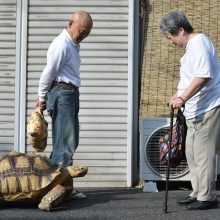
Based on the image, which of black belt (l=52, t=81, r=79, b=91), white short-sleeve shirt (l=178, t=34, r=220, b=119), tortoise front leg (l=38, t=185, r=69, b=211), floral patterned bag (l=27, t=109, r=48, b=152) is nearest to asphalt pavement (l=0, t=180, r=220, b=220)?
tortoise front leg (l=38, t=185, r=69, b=211)

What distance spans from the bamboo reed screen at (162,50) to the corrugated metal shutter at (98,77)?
0.24 metres

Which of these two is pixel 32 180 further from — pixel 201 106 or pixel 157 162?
pixel 157 162

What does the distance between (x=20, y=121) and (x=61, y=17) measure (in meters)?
1.22

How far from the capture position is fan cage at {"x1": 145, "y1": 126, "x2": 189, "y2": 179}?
22.6 ft

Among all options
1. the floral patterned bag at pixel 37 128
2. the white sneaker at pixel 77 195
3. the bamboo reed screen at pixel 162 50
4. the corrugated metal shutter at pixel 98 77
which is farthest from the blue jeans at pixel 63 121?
the bamboo reed screen at pixel 162 50

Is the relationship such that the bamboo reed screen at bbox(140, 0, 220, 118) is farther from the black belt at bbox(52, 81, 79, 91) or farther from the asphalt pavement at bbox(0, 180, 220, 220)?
the black belt at bbox(52, 81, 79, 91)

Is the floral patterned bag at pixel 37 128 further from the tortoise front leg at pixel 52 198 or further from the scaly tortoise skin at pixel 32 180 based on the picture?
the tortoise front leg at pixel 52 198

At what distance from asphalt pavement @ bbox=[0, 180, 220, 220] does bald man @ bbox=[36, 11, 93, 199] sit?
483mm

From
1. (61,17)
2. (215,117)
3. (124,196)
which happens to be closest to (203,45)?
(215,117)

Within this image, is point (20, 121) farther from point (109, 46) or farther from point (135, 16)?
point (135, 16)

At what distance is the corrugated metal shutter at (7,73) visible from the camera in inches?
287

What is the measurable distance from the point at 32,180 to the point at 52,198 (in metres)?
0.24

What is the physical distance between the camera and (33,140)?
20.2ft

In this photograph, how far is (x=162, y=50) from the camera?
7246mm
